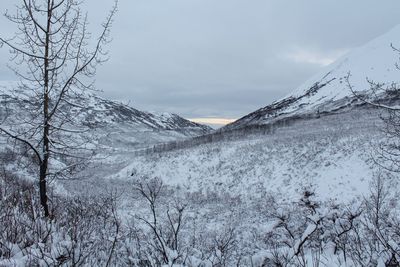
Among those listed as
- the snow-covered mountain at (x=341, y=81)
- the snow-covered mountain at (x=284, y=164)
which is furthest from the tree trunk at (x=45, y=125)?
the snow-covered mountain at (x=341, y=81)

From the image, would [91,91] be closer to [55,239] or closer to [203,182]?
[55,239]

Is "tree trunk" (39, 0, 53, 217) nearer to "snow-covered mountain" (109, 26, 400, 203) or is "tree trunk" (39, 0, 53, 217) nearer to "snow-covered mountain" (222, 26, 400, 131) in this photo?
"snow-covered mountain" (109, 26, 400, 203)

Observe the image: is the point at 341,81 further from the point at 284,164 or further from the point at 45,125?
the point at 45,125

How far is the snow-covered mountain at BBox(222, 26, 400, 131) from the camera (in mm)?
86988

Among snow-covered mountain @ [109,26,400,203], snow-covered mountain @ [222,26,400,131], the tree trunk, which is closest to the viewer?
the tree trunk

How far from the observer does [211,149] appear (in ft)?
124

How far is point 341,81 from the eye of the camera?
10400 centimetres

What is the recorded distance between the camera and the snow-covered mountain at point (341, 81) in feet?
285

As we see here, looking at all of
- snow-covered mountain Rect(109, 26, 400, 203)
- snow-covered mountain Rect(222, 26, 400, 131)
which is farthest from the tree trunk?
snow-covered mountain Rect(222, 26, 400, 131)

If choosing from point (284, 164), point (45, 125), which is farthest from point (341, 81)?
point (45, 125)

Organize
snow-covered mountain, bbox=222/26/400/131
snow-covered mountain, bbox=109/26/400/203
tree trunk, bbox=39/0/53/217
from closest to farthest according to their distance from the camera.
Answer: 1. tree trunk, bbox=39/0/53/217
2. snow-covered mountain, bbox=109/26/400/203
3. snow-covered mountain, bbox=222/26/400/131

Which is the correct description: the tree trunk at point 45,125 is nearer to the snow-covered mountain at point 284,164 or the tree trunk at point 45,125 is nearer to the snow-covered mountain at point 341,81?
the snow-covered mountain at point 284,164

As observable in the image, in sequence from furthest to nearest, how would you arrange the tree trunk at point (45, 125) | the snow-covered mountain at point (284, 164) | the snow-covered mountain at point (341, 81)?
the snow-covered mountain at point (341, 81) → the snow-covered mountain at point (284, 164) → the tree trunk at point (45, 125)

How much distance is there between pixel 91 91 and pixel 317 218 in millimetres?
5832
